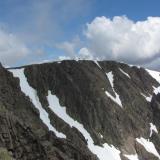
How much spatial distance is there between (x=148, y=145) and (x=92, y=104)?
25224 millimetres

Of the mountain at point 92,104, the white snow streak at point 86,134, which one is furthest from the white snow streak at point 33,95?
the white snow streak at point 86,134

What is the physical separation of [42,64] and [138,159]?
163ft

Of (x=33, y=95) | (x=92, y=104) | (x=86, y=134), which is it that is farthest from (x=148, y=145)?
(x=33, y=95)

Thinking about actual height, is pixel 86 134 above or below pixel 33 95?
below

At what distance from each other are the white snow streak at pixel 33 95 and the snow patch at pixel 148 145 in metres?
35.3

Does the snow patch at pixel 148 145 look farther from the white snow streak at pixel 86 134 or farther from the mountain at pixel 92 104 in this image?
the white snow streak at pixel 86 134

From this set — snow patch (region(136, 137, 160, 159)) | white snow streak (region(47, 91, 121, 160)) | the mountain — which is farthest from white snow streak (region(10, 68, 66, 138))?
snow patch (region(136, 137, 160, 159))

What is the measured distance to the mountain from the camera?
139 m

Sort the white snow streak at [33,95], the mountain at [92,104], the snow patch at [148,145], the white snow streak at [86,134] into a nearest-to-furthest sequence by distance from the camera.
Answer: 1. the mountain at [92,104]
2. the white snow streak at [33,95]
3. the white snow streak at [86,134]
4. the snow patch at [148,145]

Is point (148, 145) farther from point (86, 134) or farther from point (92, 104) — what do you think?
point (86, 134)

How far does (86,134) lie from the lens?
487 ft

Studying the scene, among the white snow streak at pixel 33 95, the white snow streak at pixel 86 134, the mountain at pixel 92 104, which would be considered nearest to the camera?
the mountain at pixel 92 104

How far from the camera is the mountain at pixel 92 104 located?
5477 inches

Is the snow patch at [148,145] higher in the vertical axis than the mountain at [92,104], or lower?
lower
